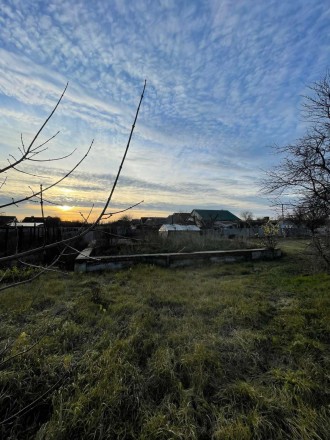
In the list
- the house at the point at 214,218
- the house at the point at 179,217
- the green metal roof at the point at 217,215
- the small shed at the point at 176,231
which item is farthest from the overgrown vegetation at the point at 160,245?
the green metal roof at the point at 217,215

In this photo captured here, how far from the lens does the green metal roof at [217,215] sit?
168 ft

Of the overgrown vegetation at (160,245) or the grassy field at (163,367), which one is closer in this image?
the grassy field at (163,367)

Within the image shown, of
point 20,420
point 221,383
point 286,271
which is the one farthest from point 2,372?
point 286,271

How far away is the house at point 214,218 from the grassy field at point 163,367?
142 feet

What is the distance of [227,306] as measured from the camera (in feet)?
16.6

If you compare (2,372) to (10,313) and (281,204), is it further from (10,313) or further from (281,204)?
(281,204)

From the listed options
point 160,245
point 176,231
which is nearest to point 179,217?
point 176,231

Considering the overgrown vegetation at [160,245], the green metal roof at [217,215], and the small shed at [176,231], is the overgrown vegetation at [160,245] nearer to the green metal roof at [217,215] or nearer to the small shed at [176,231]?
the small shed at [176,231]

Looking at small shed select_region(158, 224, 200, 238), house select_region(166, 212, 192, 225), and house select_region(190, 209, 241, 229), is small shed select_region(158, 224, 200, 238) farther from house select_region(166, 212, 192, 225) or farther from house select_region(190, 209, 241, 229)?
house select_region(190, 209, 241, 229)

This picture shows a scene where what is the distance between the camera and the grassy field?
2154 millimetres

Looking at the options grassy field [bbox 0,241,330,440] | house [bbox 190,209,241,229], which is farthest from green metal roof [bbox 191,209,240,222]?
grassy field [bbox 0,241,330,440]

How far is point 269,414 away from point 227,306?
9.22 feet

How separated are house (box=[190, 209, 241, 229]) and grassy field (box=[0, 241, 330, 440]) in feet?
142

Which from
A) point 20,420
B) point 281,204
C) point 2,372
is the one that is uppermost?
point 281,204
